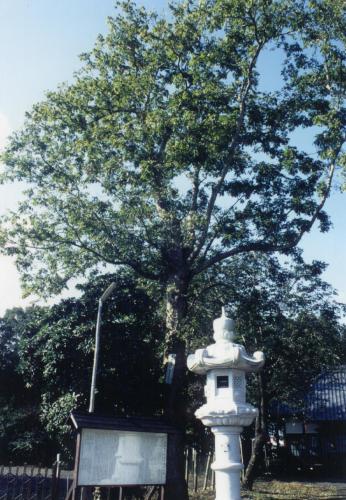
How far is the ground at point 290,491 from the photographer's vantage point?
673 inches

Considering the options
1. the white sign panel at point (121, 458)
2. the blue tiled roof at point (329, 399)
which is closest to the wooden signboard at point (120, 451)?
the white sign panel at point (121, 458)

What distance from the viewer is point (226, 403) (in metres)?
9.26

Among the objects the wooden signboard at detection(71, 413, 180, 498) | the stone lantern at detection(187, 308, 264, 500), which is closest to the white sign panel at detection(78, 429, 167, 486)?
the wooden signboard at detection(71, 413, 180, 498)

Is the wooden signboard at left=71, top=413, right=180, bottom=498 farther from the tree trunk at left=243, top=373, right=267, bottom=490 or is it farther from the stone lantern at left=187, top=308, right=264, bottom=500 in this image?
the tree trunk at left=243, top=373, right=267, bottom=490

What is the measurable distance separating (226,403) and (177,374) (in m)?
5.19

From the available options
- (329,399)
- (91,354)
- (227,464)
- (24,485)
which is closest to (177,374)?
(91,354)

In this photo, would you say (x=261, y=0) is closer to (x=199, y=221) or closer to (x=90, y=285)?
(x=199, y=221)

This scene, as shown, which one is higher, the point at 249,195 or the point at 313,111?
the point at 313,111

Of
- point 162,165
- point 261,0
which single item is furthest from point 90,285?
point 261,0

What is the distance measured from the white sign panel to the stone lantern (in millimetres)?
1502

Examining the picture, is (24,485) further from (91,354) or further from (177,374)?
(177,374)

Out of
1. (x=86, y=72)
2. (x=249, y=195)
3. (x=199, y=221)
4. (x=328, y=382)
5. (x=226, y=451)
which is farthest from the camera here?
(x=328, y=382)

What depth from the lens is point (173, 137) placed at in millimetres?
16203

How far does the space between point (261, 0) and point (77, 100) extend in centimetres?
723
